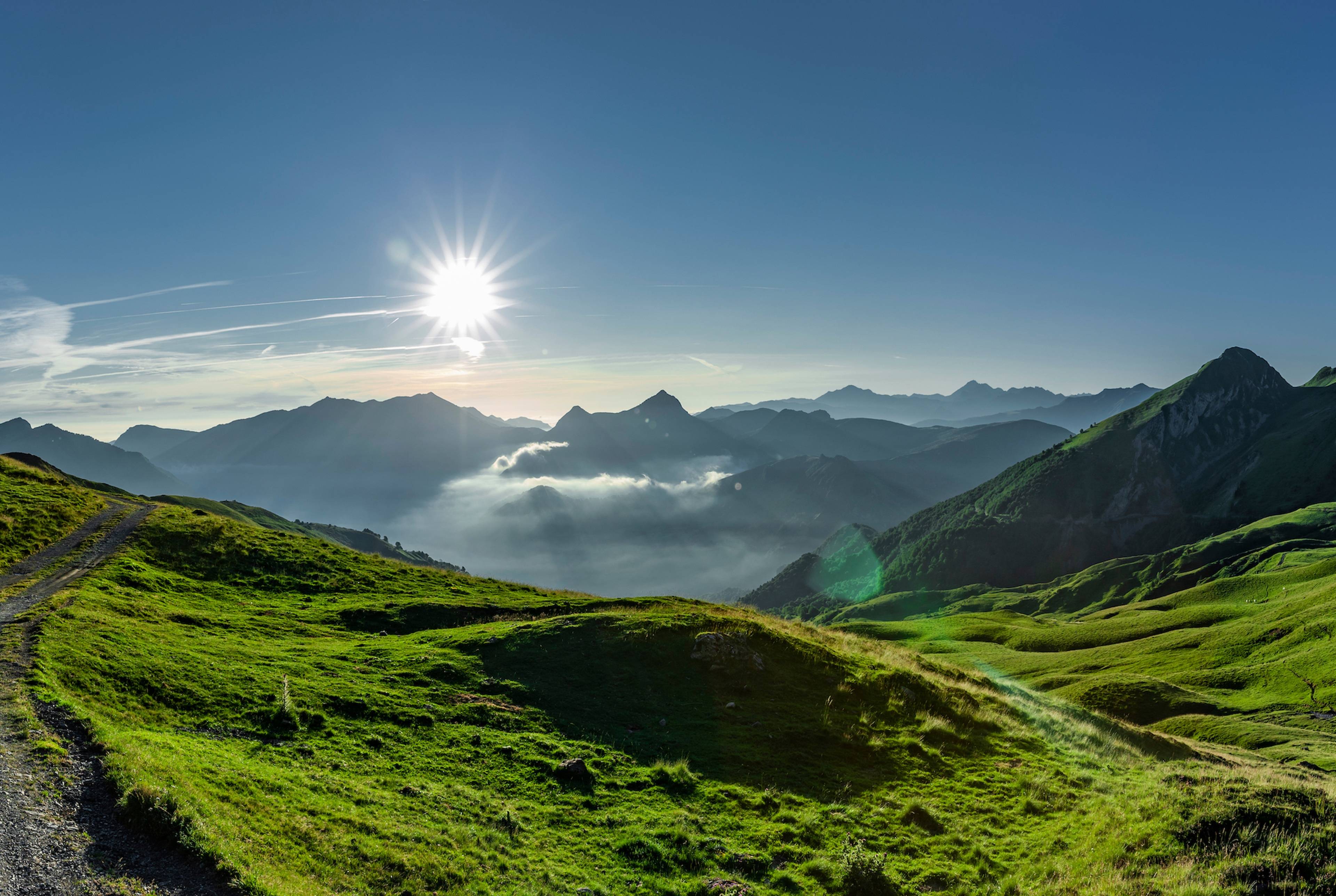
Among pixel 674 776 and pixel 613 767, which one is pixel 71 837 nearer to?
pixel 613 767

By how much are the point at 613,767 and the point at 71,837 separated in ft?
50.6

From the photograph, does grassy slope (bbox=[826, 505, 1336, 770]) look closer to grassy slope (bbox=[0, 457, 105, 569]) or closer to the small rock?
the small rock

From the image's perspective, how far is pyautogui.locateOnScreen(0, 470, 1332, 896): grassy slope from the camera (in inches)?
618

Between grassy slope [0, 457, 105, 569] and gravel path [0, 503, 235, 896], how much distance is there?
34.1m

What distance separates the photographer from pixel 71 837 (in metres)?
13.0

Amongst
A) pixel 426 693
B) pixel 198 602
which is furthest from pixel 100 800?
pixel 198 602

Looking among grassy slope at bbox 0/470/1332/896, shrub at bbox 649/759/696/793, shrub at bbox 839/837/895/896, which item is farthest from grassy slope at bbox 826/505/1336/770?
shrub at bbox 649/759/696/793

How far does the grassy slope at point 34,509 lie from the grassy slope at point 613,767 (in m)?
10.4

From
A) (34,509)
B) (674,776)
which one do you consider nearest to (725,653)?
(674,776)

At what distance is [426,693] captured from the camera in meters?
27.0

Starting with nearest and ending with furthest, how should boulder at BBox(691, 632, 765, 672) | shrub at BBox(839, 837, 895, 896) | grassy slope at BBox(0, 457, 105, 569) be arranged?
shrub at BBox(839, 837, 895, 896), boulder at BBox(691, 632, 765, 672), grassy slope at BBox(0, 457, 105, 569)

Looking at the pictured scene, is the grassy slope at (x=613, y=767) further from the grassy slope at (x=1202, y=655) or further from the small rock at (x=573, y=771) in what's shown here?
the grassy slope at (x=1202, y=655)

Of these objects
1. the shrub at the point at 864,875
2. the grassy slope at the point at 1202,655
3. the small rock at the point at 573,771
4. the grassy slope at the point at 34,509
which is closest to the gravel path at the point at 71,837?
the small rock at the point at 573,771

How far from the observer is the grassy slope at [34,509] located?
139 feet
